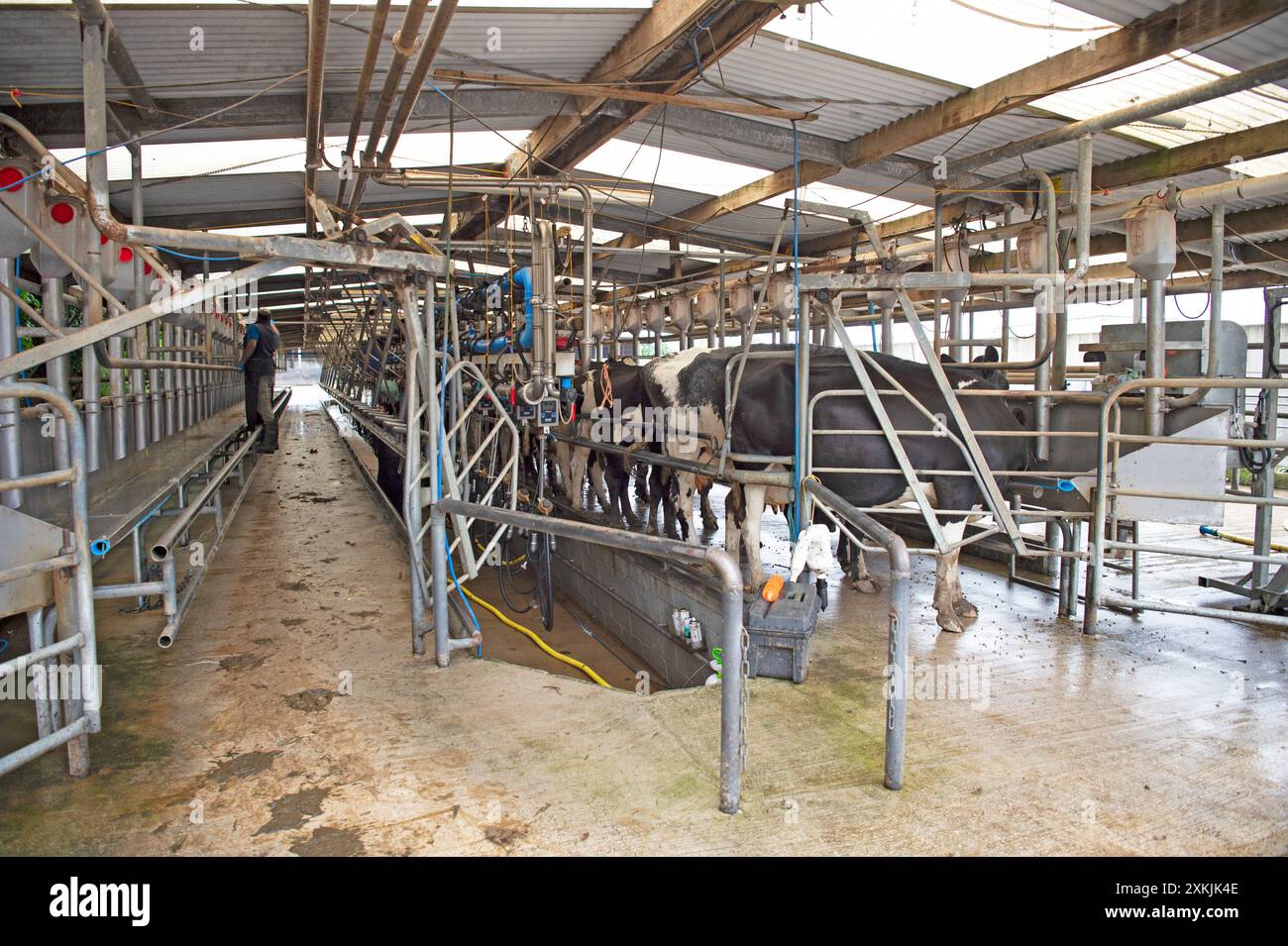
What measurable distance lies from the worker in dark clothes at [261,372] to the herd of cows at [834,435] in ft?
16.4

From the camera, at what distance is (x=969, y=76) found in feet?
21.9

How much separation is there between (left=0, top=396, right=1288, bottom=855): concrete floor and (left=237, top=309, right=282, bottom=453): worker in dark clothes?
6077mm

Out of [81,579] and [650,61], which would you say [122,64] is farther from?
[81,579]

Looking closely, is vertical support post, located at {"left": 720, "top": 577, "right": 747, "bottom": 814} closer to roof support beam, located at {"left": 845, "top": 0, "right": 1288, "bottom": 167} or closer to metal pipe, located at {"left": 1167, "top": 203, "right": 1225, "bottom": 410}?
metal pipe, located at {"left": 1167, "top": 203, "right": 1225, "bottom": 410}

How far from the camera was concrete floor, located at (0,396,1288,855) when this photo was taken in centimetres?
282

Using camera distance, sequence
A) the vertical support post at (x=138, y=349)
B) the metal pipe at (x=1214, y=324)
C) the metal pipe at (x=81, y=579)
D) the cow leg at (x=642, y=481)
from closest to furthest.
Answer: the metal pipe at (x=81, y=579)
the metal pipe at (x=1214, y=324)
the vertical support post at (x=138, y=349)
the cow leg at (x=642, y=481)

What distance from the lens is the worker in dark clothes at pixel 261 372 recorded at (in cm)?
1048

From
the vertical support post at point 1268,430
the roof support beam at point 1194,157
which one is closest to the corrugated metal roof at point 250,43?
the vertical support post at point 1268,430

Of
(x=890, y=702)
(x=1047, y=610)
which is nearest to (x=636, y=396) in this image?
(x=1047, y=610)

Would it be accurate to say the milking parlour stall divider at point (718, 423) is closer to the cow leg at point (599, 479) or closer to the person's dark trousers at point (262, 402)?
the cow leg at point (599, 479)

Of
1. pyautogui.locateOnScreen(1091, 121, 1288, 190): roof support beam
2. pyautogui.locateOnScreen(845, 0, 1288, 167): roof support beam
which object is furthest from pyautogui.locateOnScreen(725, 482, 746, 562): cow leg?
pyautogui.locateOnScreen(1091, 121, 1288, 190): roof support beam

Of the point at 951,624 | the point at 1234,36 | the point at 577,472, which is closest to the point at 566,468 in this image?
the point at 577,472
